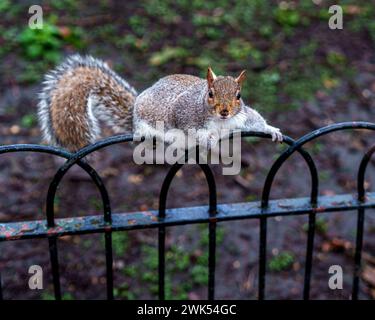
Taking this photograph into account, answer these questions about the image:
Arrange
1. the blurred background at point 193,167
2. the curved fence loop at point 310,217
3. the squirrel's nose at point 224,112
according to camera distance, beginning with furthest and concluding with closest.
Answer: the blurred background at point 193,167
the squirrel's nose at point 224,112
the curved fence loop at point 310,217

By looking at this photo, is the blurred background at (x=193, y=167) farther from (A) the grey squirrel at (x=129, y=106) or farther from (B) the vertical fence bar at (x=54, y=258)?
(B) the vertical fence bar at (x=54, y=258)

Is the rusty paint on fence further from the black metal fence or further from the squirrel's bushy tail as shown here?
the squirrel's bushy tail

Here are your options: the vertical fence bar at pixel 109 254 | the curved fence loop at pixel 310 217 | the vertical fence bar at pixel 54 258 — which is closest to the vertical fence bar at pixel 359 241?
the curved fence loop at pixel 310 217

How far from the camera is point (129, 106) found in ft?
5.75

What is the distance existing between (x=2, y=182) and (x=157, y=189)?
65 centimetres

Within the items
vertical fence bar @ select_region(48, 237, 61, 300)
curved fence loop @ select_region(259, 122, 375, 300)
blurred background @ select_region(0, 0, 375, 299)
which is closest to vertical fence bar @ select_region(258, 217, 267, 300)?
curved fence loop @ select_region(259, 122, 375, 300)

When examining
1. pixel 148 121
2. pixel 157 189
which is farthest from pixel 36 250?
pixel 148 121

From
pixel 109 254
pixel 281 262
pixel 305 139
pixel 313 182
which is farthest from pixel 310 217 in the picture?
pixel 281 262

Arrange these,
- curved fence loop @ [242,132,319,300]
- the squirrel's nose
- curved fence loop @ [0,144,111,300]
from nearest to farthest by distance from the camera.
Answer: curved fence loop @ [0,144,111,300], curved fence loop @ [242,132,319,300], the squirrel's nose

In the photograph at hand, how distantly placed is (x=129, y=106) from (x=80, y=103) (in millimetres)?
217

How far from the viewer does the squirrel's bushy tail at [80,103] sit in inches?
58.7

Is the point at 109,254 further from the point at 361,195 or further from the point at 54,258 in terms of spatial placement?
the point at 361,195

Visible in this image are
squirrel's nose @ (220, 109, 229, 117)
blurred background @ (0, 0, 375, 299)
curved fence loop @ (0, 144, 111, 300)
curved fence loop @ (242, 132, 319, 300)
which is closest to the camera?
curved fence loop @ (0, 144, 111, 300)

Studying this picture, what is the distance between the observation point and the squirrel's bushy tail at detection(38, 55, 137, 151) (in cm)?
149
